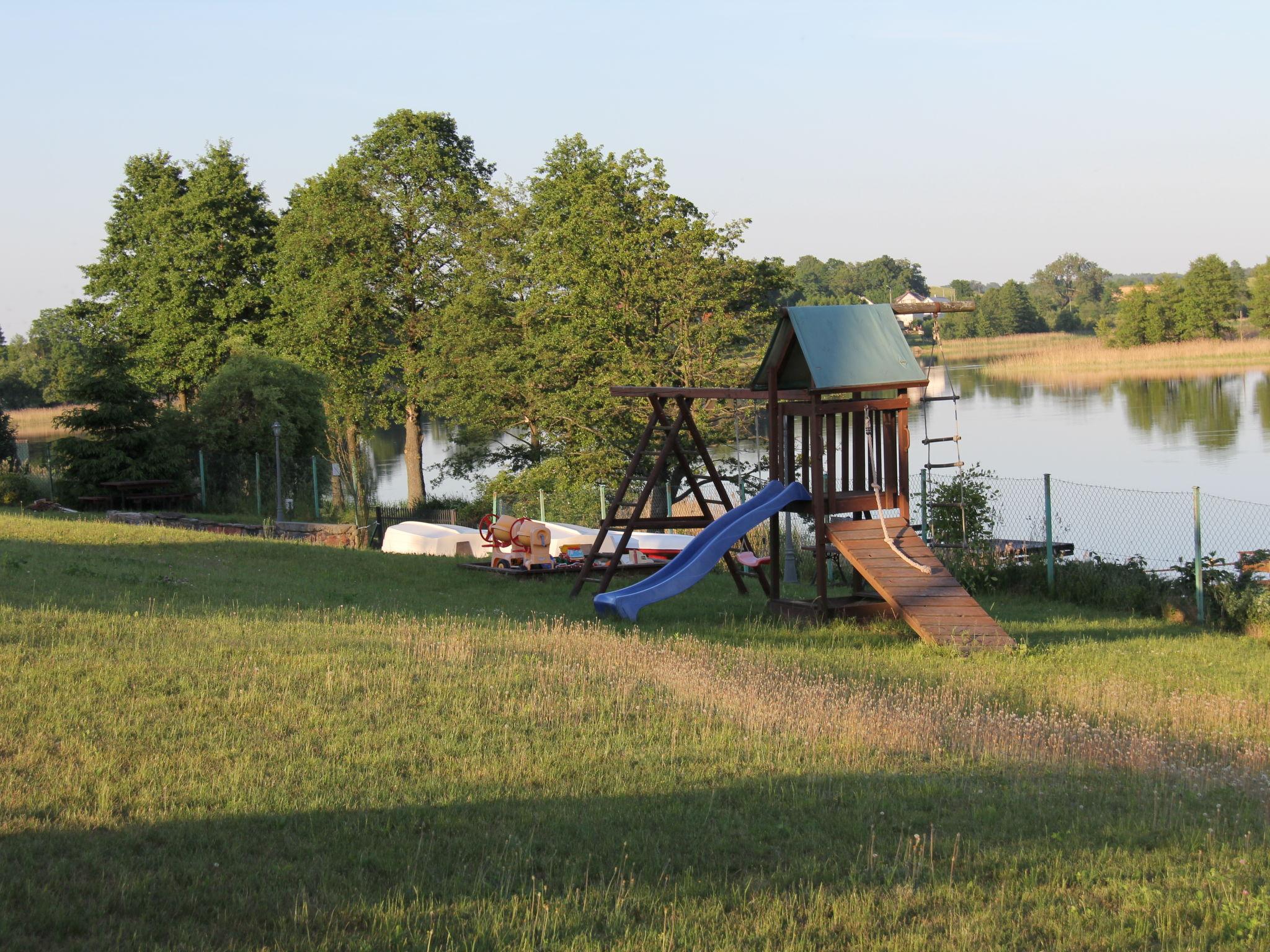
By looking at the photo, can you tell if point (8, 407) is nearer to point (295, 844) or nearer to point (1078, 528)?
point (1078, 528)

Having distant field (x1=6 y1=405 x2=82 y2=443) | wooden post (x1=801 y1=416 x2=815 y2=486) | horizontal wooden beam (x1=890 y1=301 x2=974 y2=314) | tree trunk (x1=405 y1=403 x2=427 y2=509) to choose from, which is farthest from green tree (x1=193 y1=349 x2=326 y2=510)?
distant field (x1=6 y1=405 x2=82 y2=443)

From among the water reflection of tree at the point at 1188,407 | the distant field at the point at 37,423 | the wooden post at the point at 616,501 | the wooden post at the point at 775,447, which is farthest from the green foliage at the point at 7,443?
the water reflection of tree at the point at 1188,407

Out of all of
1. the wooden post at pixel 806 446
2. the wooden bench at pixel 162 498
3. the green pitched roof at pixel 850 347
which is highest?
the green pitched roof at pixel 850 347

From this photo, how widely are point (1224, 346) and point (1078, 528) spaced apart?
6454 cm

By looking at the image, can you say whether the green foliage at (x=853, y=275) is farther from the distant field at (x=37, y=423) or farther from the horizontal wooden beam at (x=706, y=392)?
the horizontal wooden beam at (x=706, y=392)

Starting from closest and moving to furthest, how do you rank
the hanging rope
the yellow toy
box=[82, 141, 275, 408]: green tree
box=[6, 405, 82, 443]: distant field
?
the hanging rope
the yellow toy
box=[82, 141, 275, 408]: green tree
box=[6, 405, 82, 443]: distant field

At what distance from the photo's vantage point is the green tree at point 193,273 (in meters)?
45.3

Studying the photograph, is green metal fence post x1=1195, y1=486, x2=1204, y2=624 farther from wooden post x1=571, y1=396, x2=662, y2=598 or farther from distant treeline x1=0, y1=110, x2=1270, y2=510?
distant treeline x1=0, y1=110, x2=1270, y2=510

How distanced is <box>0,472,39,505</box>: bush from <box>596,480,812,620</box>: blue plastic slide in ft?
71.6

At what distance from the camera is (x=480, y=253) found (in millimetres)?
37906

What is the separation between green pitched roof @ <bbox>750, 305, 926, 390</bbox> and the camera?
14805 millimetres

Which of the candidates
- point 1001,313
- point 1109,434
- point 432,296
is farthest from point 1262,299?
point 432,296

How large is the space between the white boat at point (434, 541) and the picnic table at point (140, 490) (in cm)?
1224

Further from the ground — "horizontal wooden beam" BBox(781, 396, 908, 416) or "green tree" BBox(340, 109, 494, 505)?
"green tree" BBox(340, 109, 494, 505)
